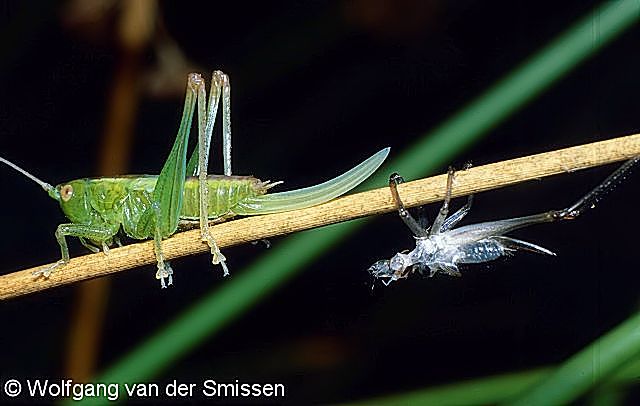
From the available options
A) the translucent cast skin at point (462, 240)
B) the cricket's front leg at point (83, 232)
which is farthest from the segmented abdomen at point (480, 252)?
the cricket's front leg at point (83, 232)

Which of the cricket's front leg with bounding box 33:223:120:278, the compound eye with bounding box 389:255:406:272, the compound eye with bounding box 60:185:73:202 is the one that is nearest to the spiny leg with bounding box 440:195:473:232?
the compound eye with bounding box 389:255:406:272

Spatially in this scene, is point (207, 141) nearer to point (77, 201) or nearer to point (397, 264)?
point (77, 201)

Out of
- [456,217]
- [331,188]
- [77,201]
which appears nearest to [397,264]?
[456,217]

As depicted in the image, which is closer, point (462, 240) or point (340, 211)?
point (340, 211)

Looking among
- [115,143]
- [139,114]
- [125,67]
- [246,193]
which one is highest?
[125,67]

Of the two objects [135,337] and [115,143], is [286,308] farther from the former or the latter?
[115,143]

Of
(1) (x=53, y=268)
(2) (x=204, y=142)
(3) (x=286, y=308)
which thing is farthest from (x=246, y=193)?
(3) (x=286, y=308)

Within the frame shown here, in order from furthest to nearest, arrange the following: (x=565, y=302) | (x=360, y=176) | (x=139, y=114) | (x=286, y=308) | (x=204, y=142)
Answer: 1. (x=139, y=114)
2. (x=286, y=308)
3. (x=565, y=302)
4. (x=204, y=142)
5. (x=360, y=176)

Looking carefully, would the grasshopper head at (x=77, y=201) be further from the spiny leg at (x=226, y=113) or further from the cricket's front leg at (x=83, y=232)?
the spiny leg at (x=226, y=113)

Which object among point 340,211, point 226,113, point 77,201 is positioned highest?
point 226,113
